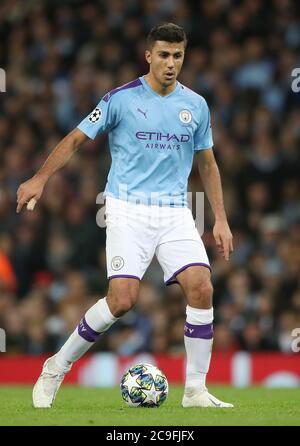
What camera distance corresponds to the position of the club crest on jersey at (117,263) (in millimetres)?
7434

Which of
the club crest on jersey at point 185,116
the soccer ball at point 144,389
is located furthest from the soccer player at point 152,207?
the soccer ball at point 144,389

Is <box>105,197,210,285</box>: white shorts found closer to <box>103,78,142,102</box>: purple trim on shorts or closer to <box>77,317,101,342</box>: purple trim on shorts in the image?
<box>77,317,101,342</box>: purple trim on shorts

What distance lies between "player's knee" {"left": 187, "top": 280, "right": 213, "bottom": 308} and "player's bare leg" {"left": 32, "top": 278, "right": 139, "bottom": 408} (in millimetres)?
347

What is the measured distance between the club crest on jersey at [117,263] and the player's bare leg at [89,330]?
3.0 inches

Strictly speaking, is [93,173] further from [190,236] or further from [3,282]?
[190,236]

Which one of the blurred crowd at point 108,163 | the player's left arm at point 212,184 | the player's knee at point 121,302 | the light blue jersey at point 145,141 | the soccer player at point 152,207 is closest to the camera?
the player's knee at point 121,302

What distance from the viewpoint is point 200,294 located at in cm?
743

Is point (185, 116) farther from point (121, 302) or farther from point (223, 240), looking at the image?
point (121, 302)

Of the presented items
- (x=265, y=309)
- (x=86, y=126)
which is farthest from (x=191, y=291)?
(x=265, y=309)

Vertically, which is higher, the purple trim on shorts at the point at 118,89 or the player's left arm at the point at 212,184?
the purple trim on shorts at the point at 118,89

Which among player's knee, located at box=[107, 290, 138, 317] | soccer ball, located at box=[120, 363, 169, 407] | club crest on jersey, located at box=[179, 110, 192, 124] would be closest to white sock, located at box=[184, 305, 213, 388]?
soccer ball, located at box=[120, 363, 169, 407]

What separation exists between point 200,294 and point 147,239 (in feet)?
1.64

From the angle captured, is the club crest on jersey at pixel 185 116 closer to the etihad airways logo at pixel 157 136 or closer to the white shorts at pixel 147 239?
the etihad airways logo at pixel 157 136

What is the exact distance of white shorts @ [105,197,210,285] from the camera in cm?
746
